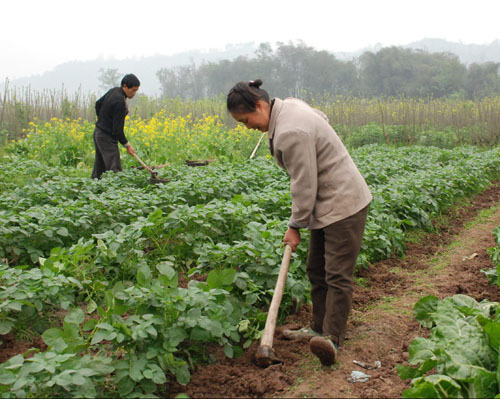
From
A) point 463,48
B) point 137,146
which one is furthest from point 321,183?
point 463,48

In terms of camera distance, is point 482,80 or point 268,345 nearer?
point 268,345

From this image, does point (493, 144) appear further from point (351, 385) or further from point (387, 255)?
point (351, 385)

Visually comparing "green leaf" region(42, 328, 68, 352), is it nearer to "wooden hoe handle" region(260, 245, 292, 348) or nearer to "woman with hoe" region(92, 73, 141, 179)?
"wooden hoe handle" region(260, 245, 292, 348)

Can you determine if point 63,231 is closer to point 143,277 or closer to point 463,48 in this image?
point 143,277

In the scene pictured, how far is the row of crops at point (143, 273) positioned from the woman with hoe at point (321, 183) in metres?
0.48

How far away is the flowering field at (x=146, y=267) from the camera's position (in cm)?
232

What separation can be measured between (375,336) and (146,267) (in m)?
1.56

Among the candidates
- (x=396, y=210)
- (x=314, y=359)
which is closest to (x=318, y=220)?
(x=314, y=359)

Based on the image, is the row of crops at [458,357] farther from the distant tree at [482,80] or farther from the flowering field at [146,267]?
the distant tree at [482,80]

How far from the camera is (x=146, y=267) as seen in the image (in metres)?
2.78

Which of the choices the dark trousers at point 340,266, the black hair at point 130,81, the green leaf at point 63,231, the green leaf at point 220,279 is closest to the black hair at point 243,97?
the dark trousers at point 340,266

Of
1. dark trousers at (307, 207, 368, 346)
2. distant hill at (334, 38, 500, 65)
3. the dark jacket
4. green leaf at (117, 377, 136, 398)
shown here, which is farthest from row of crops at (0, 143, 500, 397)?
distant hill at (334, 38, 500, 65)

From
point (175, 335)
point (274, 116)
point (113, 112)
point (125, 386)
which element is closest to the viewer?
point (125, 386)

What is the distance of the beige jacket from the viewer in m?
2.60
